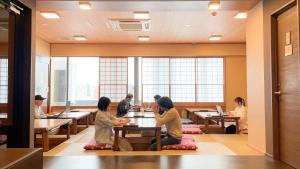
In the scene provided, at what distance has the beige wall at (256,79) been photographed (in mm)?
4363

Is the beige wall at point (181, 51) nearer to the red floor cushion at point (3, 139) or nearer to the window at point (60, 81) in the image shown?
the window at point (60, 81)

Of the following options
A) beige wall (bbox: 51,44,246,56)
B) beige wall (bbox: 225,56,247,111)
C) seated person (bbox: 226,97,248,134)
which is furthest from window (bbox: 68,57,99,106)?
seated person (bbox: 226,97,248,134)

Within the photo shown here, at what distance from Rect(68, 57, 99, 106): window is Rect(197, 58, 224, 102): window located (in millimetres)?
3665

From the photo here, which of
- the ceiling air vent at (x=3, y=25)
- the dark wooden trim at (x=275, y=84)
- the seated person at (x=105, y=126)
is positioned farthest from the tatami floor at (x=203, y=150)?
the ceiling air vent at (x=3, y=25)

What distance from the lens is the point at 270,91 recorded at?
13.3 ft

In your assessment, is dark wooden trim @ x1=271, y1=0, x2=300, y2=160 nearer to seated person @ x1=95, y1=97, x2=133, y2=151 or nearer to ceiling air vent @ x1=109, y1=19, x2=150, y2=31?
seated person @ x1=95, y1=97, x2=133, y2=151

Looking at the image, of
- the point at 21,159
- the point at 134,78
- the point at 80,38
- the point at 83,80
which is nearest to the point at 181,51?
the point at 134,78

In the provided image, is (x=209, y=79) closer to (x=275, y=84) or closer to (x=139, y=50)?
(x=139, y=50)

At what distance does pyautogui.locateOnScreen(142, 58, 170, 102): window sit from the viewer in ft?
33.2

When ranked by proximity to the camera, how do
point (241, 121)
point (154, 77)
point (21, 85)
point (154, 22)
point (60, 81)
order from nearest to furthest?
point (21, 85) < point (154, 22) < point (241, 121) < point (60, 81) < point (154, 77)

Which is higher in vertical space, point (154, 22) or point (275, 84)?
point (154, 22)

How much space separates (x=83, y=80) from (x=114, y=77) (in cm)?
112

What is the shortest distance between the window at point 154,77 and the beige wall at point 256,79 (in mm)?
5258

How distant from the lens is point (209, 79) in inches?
397
